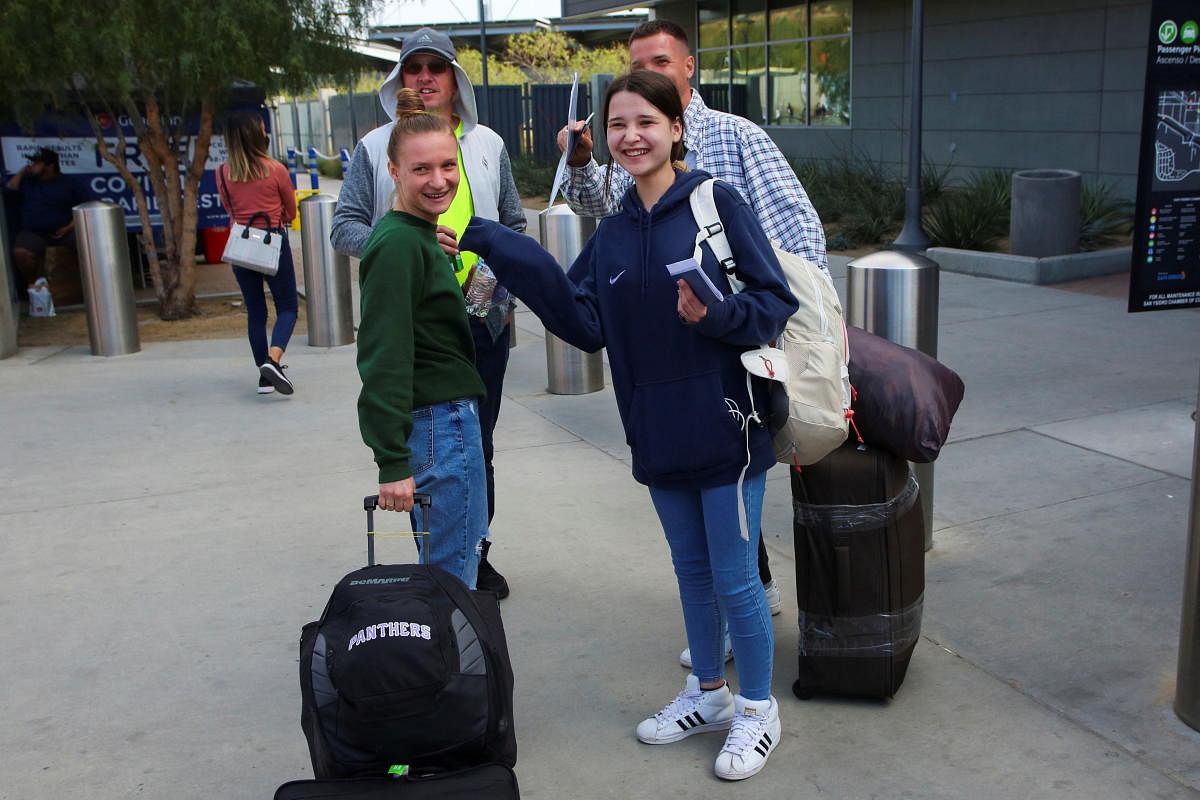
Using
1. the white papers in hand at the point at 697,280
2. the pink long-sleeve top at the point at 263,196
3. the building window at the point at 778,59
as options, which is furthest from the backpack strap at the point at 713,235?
the building window at the point at 778,59

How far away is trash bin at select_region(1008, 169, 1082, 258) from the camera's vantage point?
10.8 metres

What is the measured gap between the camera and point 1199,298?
4.68 m

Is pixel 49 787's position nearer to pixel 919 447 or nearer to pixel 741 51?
pixel 919 447

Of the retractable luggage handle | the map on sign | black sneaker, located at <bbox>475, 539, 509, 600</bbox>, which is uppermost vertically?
the map on sign

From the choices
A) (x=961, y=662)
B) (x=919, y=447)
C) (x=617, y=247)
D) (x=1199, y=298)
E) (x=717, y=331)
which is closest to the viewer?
(x=717, y=331)

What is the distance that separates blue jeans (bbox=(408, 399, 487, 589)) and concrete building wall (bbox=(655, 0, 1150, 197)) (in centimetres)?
1230

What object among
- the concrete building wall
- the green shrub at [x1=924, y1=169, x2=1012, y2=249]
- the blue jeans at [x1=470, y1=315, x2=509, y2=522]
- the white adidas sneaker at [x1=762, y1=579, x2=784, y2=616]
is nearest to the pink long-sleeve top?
the blue jeans at [x1=470, y1=315, x2=509, y2=522]

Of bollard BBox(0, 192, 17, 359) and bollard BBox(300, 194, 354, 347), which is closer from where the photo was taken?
bollard BBox(0, 192, 17, 359)

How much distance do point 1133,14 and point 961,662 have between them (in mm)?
12148

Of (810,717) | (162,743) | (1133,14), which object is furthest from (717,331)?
(1133,14)

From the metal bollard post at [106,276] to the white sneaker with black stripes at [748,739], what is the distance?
7.09 metres

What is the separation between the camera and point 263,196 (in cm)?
802

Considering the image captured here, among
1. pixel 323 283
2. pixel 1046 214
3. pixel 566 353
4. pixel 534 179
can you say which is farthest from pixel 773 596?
pixel 534 179

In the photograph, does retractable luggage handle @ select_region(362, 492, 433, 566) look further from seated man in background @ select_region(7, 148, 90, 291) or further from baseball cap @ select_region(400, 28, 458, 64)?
seated man in background @ select_region(7, 148, 90, 291)
